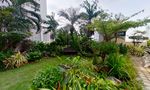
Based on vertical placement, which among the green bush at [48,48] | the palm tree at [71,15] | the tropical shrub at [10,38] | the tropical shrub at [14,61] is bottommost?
the tropical shrub at [14,61]

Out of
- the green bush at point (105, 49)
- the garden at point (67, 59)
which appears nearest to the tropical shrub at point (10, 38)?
the garden at point (67, 59)

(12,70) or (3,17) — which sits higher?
(3,17)

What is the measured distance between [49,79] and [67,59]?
5.33ft

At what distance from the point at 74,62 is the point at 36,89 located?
1.62 m

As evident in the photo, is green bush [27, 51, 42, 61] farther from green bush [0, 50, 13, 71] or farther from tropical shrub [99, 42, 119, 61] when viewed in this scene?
tropical shrub [99, 42, 119, 61]

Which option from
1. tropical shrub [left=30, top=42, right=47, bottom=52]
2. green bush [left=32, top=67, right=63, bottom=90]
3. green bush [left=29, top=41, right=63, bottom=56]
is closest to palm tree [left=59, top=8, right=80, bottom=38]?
green bush [left=29, top=41, right=63, bottom=56]

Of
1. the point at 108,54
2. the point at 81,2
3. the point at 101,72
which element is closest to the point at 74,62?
the point at 101,72

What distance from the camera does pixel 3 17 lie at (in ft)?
43.4

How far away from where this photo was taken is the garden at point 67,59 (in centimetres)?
518

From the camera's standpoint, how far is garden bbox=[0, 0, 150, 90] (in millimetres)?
5180

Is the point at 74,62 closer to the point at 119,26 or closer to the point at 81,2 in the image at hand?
the point at 119,26

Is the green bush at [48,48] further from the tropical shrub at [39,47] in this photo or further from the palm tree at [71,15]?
the palm tree at [71,15]

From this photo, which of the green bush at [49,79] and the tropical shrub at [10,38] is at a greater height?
the tropical shrub at [10,38]

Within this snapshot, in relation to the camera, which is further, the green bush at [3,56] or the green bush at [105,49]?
the green bush at [3,56]
